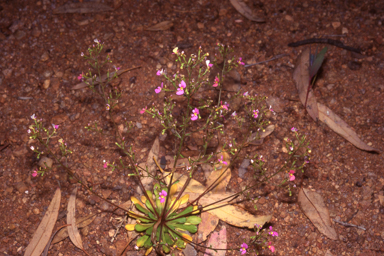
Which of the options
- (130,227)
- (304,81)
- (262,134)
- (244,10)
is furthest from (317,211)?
(244,10)

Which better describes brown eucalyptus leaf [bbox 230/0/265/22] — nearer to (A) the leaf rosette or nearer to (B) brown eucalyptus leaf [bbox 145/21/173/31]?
(B) brown eucalyptus leaf [bbox 145/21/173/31]

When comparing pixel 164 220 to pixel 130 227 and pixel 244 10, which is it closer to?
pixel 130 227

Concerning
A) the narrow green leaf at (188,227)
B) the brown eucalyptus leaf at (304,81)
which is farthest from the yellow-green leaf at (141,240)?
the brown eucalyptus leaf at (304,81)

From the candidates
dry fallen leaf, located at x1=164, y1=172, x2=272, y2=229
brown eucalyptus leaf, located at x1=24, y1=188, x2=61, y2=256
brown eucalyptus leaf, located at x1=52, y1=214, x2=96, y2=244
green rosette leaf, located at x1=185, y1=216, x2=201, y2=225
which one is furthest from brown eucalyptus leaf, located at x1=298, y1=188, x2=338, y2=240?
brown eucalyptus leaf, located at x1=24, y1=188, x2=61, y2=256

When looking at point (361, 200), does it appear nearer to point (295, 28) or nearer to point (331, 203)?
point (331, 203)

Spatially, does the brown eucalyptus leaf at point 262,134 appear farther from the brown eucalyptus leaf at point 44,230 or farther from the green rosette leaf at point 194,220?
the brown eucalyptus leaf at point 44,230

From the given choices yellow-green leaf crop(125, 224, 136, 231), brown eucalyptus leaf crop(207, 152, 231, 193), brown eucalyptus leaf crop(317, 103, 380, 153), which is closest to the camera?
yellow-green leaf crop(125, 224, 136, 231)
